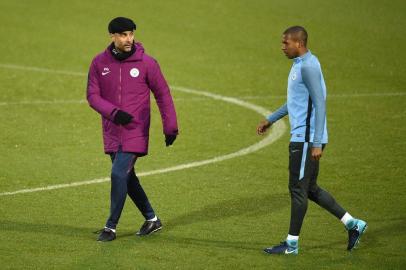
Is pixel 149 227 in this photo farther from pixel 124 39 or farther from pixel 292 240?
pixel 124 39

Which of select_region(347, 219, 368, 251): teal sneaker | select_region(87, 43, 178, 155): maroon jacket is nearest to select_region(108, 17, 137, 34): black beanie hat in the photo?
select_region(87, 43, 178, 155): maroon jacket

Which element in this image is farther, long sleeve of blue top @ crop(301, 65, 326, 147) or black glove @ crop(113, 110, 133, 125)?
black glove @ crop(113, 110, 133, 125)

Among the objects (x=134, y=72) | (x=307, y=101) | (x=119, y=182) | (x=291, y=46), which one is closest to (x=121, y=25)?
(x=134, y=72)

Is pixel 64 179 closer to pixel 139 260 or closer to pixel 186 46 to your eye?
pixel 139 260

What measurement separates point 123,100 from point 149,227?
1.33 m

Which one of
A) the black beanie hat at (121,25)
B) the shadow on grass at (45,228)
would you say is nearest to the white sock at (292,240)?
the shadow on grass at (45,228)

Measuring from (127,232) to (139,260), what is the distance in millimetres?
1067

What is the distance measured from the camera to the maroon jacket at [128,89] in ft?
33.3

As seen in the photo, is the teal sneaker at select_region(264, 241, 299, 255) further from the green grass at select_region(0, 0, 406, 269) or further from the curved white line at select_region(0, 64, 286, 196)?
the curved white line at select_region(0, 64, 286, 196)

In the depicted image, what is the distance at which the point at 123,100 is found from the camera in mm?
10188

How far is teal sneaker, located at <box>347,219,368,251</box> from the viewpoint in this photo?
9.87 meters

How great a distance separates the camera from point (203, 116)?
1670cm

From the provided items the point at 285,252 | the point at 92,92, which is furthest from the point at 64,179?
the point at 285,252

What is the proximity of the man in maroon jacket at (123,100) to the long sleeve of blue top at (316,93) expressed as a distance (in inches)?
61.1
